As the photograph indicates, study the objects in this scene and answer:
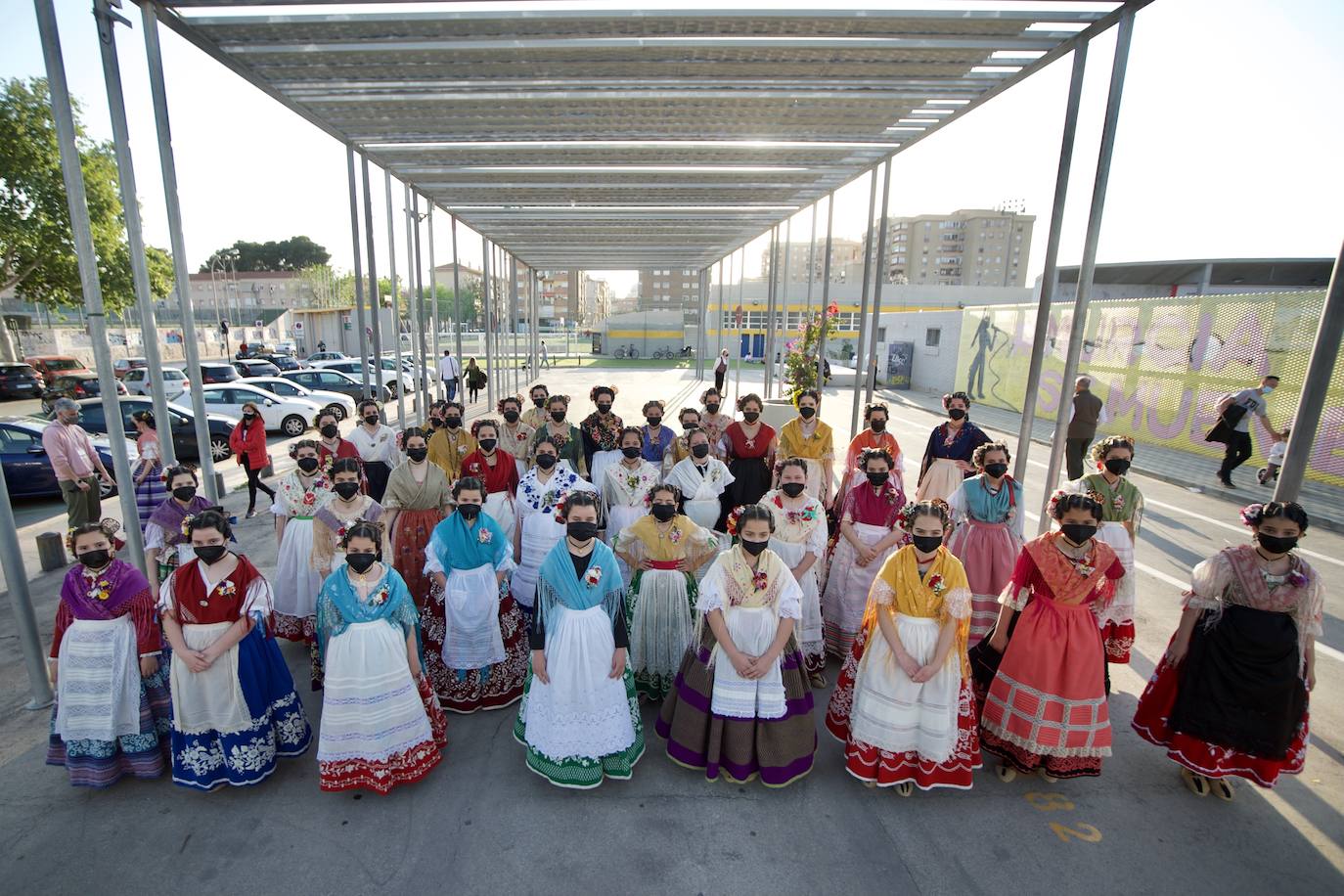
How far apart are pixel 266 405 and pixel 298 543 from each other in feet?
40.6

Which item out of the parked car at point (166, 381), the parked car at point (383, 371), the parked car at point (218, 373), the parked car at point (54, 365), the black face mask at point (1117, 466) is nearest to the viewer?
the black face mask at point (1117, 466)

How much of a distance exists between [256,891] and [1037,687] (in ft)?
13.7

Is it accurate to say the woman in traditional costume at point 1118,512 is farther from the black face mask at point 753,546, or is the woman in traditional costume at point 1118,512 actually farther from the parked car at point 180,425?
the parked car at point 180,425

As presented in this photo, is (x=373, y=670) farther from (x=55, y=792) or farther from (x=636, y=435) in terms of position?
(x=636, y=435)

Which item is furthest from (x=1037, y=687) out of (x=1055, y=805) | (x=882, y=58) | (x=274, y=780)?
(x=882, y=58)

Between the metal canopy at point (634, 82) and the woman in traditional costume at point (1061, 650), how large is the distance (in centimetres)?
386

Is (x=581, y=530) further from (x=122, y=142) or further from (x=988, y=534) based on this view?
(x=122, y=142)

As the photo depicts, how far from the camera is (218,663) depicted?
11.3ft

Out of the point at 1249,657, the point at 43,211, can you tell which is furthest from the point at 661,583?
the point at 43,211

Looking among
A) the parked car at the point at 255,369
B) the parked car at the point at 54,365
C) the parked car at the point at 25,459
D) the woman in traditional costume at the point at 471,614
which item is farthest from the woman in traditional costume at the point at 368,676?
the parked car at the point at 54,365

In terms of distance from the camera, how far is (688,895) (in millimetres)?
3000

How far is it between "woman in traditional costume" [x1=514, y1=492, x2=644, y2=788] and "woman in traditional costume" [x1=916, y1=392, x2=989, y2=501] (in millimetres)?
3864

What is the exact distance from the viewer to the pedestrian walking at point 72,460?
269 inches

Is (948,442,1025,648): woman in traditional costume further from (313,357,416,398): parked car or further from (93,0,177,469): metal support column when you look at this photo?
(313,357,416,398): parked car
